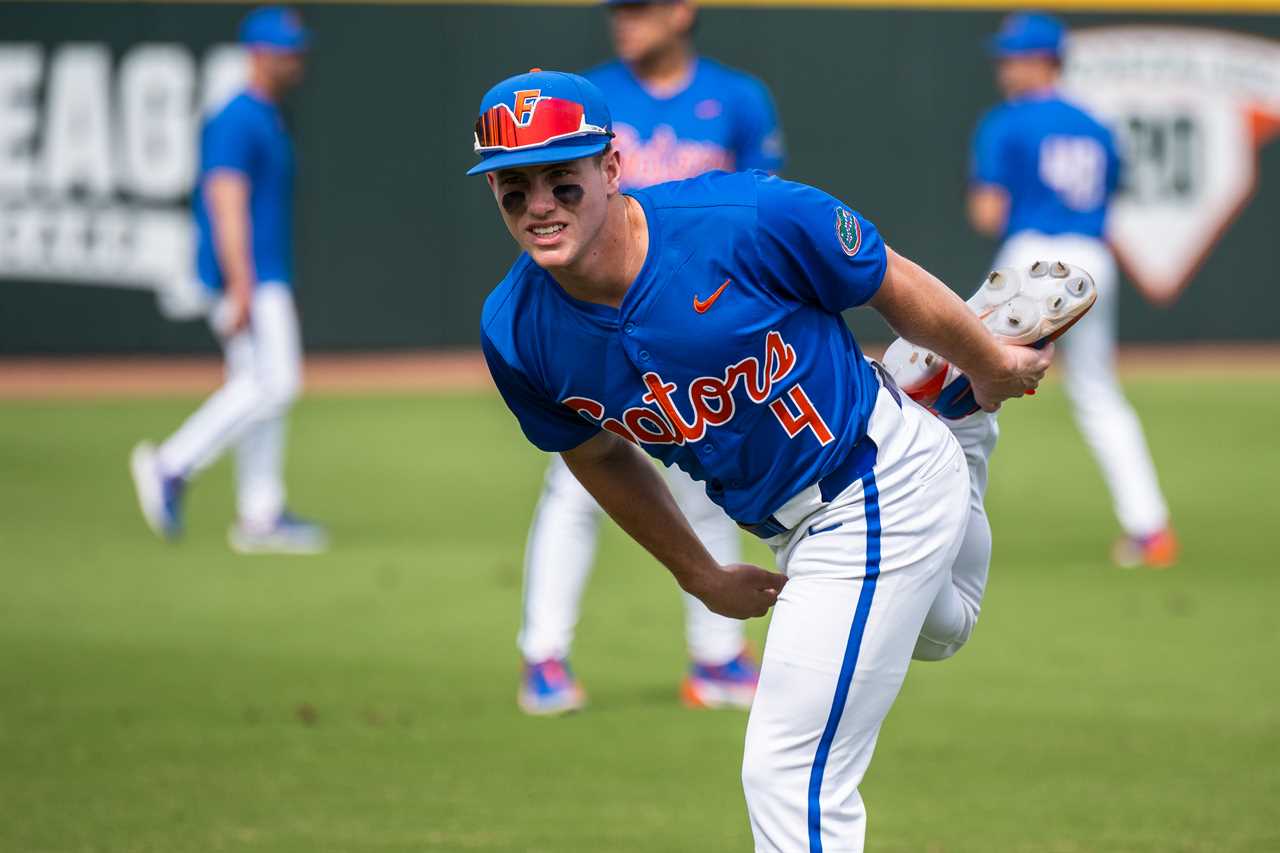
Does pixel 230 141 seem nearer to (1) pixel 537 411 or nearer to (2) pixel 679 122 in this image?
(2) pixel 679 122

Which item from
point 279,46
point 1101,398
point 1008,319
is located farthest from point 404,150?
point 1008,319

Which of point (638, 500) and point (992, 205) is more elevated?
point (638, 500)

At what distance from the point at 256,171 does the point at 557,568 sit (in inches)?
172

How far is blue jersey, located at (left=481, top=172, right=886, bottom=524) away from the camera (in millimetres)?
3822

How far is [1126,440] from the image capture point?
9438mm

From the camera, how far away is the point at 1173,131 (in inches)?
754

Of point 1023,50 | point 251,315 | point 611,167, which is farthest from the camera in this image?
point 251,315

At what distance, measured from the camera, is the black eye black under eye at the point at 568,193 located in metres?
3.72

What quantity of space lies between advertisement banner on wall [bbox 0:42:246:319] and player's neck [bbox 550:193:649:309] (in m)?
13.8

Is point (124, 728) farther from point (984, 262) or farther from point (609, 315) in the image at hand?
point (984, 262)

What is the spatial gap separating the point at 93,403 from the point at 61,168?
2.65 m

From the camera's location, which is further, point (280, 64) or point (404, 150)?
point (404, 150)

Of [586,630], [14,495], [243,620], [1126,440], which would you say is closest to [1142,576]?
[1126,440]

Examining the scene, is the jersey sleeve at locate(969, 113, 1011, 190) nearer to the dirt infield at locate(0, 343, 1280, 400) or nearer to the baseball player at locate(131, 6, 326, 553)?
the baseball player at locate(131, 6, 326, 553)
